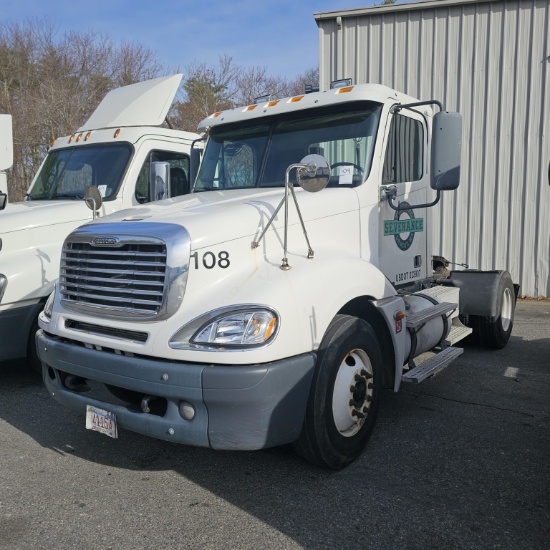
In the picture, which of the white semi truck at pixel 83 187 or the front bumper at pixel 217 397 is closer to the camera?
the front bumper at pixel 217 397

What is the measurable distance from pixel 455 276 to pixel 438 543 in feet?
14.4

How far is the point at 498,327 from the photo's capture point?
6.76 m

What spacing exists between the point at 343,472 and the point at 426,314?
1.75 metres

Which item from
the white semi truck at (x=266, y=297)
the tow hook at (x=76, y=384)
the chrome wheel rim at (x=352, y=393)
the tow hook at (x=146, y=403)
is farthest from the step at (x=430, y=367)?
the tow hook at (x=76, y=384)

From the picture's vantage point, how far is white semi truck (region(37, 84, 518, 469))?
3125 millimetres

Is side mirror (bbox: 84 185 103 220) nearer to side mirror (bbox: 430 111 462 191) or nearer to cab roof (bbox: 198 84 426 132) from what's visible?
cab roof (bbox: 198 84 426 132)

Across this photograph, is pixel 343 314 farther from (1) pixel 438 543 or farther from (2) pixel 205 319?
(1) pixel 438 543

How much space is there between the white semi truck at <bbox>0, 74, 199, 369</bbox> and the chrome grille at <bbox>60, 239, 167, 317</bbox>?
4.99 feet

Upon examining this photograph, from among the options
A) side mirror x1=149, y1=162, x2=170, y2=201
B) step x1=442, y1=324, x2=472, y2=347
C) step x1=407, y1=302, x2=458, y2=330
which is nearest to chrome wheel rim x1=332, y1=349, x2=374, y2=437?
step x1=407, y1=302, x2=458, y2=330

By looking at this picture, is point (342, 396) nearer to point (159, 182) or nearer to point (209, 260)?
point (209, 260)

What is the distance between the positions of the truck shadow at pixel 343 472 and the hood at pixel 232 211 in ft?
5.02

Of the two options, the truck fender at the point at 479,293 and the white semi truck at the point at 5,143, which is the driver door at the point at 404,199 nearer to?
the truck fender at the point at 479,293

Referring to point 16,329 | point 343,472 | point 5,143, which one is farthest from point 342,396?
point 5,143

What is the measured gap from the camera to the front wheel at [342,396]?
11.3 ft
